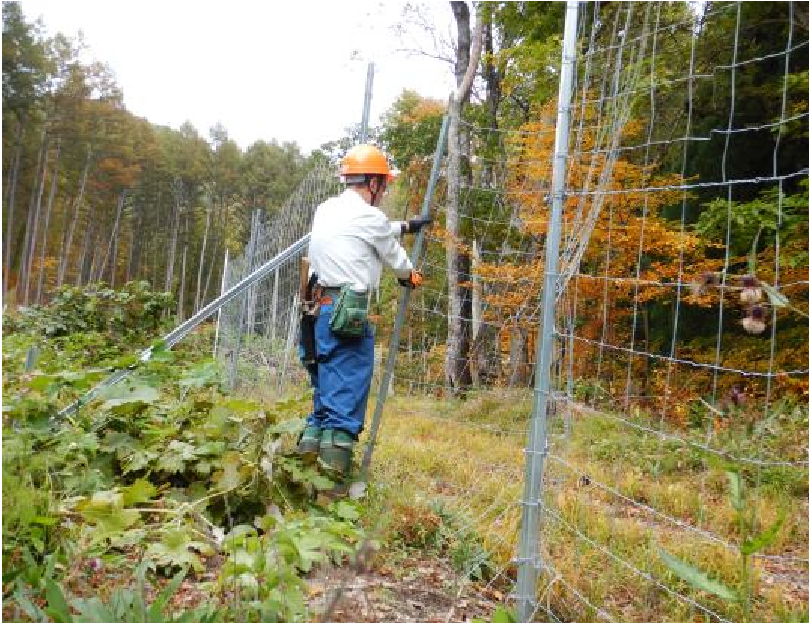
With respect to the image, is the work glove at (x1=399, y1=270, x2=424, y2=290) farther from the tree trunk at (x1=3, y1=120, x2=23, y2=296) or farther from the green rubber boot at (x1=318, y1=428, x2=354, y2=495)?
the tree trunk at (x1=3, y1=120, x2=23, y2=296)

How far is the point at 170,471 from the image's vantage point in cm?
246

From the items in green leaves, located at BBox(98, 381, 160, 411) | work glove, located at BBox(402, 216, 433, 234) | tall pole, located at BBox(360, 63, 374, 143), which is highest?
tall pole, located at BBox(360, 63, 374, 143)

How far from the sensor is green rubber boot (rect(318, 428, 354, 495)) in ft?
9.69

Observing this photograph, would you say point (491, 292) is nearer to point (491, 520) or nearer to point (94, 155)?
point (491, 520)

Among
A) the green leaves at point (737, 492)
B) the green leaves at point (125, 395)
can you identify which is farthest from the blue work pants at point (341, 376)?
the green leaves at point (737, 492)

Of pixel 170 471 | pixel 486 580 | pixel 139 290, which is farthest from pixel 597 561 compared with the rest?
pixel 139 290

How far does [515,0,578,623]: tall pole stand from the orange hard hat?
1297 mm

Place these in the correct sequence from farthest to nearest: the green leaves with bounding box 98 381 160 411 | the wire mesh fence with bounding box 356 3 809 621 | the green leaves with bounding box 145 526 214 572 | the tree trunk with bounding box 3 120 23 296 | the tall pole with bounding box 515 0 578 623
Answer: the green leaves with bounding box 98 381 160 411 → the tall pole with bounding box 515 0 578 623 → the green leaves with bounding box 145 526 214 572 → the wire mesh fence with bounding box 356 3 809 621 → the tree trunk with bounding box 3 120 23 296

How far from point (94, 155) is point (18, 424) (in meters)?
1.02

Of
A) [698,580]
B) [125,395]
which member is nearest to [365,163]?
[125,395]

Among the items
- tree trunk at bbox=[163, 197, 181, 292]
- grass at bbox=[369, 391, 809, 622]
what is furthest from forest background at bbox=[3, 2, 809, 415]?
tree trunk at bbox=[163, 197, 181, 292]

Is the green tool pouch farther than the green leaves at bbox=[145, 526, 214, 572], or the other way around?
the green tool pouch

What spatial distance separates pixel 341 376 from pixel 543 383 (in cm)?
123

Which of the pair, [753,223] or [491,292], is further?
[491,292]
